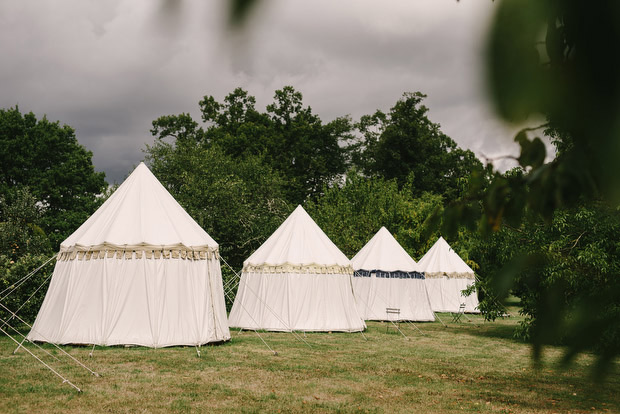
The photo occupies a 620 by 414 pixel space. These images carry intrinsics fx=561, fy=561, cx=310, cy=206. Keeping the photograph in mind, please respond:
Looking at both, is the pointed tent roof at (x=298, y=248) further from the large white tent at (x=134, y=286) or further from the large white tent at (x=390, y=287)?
the large white tent at (x=390, y=287)

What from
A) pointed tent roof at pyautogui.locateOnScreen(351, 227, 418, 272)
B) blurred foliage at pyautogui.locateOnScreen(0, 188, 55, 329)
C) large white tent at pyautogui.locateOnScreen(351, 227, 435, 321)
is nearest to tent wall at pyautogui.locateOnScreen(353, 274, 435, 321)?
large white tent at pyautogui.locateOnScreen(351, 227, 435, 321)

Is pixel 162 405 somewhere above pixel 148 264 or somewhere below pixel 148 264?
below

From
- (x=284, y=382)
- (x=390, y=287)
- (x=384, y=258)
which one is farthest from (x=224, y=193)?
(x=284, y=382)

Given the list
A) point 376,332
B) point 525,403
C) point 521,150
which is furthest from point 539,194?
point 376,332

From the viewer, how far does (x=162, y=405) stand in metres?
7.87

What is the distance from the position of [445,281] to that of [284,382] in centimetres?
2135

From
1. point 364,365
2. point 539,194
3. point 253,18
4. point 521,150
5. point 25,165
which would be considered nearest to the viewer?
point 253,18

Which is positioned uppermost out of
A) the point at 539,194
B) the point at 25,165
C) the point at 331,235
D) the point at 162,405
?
the point at 25,165

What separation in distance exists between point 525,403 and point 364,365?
148 inches

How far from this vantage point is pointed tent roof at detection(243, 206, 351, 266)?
724 inches

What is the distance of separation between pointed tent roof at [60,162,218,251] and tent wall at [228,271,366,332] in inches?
163

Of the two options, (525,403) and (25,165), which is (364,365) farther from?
(25,165)

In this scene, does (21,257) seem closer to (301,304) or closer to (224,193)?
(301,304)

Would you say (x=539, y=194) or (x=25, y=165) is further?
(x=25, y=165)
